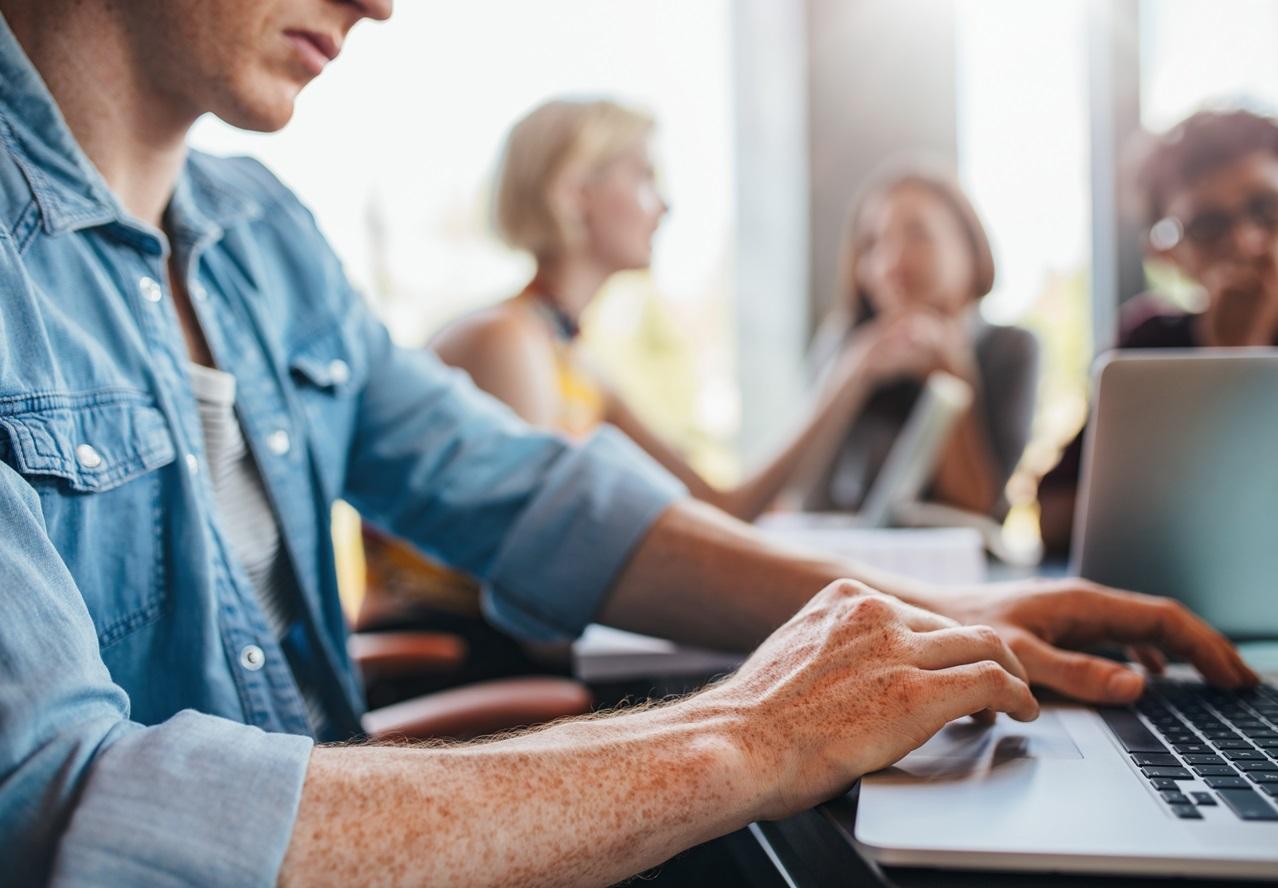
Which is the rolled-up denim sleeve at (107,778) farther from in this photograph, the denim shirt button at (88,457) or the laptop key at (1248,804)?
the laptop key at (1248,804)

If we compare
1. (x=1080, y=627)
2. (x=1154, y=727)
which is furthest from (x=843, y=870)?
(x=1080, y=627)

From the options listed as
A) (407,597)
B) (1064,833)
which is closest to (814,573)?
(1064,833)

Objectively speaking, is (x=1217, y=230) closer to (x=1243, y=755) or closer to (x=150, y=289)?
(x=1243, y=755)

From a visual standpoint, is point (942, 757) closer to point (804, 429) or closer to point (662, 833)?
point (662, 833)

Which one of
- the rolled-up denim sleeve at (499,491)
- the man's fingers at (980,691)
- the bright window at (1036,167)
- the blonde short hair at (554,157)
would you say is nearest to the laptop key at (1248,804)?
the man's fingers at (980,691)

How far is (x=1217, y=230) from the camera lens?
1821 mm

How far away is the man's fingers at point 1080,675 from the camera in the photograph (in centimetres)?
67

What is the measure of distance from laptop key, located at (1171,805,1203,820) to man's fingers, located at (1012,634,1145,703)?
0.20 meters

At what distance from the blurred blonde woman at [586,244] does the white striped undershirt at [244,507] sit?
3.59 ft

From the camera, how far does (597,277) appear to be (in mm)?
2332

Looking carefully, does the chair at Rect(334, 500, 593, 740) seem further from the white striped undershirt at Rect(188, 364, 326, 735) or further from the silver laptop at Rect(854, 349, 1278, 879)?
the silver laptop at Rect(854, 349, 1278, 879)

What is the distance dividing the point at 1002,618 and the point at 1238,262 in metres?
1.27

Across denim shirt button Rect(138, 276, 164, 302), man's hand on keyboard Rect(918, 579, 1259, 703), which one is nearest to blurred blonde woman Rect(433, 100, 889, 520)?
denim shirt button Rect(138, 276, 164, 302)

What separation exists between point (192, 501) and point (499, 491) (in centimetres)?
31
